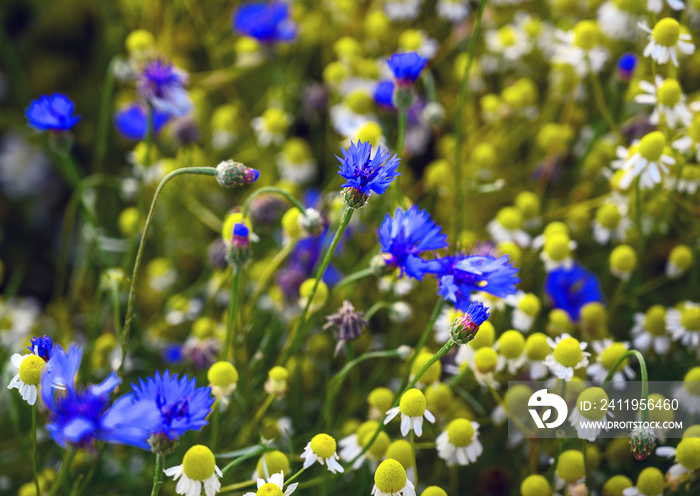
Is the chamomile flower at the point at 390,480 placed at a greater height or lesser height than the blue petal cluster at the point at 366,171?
lesser

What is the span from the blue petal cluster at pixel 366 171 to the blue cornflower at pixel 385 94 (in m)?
0.26

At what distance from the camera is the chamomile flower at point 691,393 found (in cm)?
51

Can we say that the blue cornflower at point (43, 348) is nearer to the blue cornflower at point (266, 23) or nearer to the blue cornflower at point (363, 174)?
the blue cornflower at point (363, 174)

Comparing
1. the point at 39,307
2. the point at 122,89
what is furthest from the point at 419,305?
the point at 122,89

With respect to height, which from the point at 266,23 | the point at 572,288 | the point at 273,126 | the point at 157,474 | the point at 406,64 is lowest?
the point at 157,474

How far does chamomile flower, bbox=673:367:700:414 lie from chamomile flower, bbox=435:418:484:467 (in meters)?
0.18

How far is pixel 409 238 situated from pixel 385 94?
260 mm

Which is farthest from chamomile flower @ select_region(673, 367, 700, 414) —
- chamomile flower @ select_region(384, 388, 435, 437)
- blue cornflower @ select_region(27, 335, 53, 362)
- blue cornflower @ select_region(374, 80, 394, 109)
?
blue cornflower @ select_region(27, 335, 53, 362)

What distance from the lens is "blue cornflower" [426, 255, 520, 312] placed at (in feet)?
1.39

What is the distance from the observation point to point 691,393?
1.71ft

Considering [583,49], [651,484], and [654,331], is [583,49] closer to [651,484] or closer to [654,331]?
Result: [654,331]

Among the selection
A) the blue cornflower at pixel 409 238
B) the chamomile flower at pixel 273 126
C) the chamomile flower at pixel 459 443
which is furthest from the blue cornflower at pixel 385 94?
the chamomile flower at pixel 459 443

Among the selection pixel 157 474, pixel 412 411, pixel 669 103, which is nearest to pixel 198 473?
pixel 157 474

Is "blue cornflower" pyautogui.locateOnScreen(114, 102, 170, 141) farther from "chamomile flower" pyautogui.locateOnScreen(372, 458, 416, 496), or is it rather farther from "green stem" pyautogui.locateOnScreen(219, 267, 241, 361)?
"chamomile flower" pyautogui.locateOnScreen(372, 458, 416, 496)
